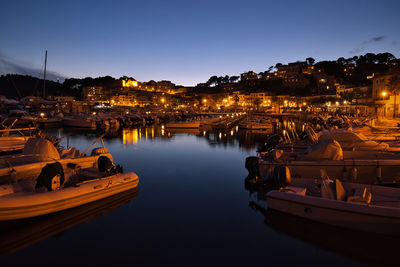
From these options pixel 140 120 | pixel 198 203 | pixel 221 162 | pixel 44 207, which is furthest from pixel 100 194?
pixel 140 120

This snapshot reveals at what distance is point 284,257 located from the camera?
6.16 meters

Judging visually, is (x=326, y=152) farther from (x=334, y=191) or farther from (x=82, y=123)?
(x=82, y=123)

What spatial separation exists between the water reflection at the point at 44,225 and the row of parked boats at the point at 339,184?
598 centimetres

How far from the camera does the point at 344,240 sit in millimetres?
6469

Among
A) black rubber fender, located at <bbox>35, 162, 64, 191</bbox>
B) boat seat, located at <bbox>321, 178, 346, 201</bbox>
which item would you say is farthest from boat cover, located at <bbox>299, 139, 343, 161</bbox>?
black rubber fender, located at <bbox>35, 162, 64, 191</bbox>

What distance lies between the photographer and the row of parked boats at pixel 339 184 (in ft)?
21.1

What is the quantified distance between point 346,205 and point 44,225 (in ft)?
28.9

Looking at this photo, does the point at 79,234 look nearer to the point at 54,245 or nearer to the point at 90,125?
the point at 54,245

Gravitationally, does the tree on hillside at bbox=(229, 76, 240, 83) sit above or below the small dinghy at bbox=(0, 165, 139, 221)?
above

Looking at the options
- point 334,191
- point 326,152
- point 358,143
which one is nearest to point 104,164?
point 334,191

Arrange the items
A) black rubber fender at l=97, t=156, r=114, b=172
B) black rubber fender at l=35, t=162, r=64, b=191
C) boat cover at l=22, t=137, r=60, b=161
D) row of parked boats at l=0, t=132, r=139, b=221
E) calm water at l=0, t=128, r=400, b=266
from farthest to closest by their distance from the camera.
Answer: boat cover at l=22, t=137, r=60, b=161 < black rubber fender at l=97, t=156, r=114, b=172 < black rubber fender at l=35, t=162, r=64, b=191 < row of parked boats at l=0, t=132, r=139, b=221 < calm water at l=0, t=128, r=400, b=266

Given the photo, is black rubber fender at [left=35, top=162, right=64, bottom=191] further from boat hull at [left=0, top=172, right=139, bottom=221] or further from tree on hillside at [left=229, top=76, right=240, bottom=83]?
tree on hillside at [left=229, top=76, right=240, bottom=83]

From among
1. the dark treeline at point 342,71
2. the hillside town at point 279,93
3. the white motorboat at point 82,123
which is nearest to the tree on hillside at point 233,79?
the hillside town at point 279,93

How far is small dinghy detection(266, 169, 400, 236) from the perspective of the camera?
623cm
